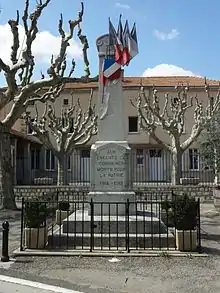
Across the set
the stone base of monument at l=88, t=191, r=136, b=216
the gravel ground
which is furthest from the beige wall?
the gravel ground

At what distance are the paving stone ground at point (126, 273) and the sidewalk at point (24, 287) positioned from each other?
23 centimetres

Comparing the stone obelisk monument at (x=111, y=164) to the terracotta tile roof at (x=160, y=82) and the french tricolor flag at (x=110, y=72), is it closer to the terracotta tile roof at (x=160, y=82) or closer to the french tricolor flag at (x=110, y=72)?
the french tricolor flag at (x=110, y=72)

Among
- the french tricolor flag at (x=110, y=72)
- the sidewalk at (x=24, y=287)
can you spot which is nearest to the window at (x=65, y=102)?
the french tricolor flag at (x=110, y=72)

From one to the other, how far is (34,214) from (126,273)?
272cm

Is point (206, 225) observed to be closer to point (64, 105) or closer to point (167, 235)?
point (167, 235)

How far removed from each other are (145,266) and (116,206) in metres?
2.79

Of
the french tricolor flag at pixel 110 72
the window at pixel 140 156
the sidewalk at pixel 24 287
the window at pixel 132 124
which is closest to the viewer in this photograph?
the sidewalk at pixel 24 287

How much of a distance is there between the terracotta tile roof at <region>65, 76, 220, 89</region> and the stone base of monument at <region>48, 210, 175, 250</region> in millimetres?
29872

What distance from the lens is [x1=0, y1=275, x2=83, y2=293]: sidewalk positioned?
6.61 m

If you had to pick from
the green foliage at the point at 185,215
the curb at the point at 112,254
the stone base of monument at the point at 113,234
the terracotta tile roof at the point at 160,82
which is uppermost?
the terracotta tile roof at the point at 160,82

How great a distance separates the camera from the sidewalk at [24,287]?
661cm

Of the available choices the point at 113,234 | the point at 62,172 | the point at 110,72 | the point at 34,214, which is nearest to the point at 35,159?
the point at 62,172

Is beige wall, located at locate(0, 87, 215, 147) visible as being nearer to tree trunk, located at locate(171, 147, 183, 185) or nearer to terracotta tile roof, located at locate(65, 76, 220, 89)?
terracotta tile roof, located at locate(65, 76, 220, 89)

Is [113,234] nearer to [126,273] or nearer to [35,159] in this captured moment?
[126,273]
